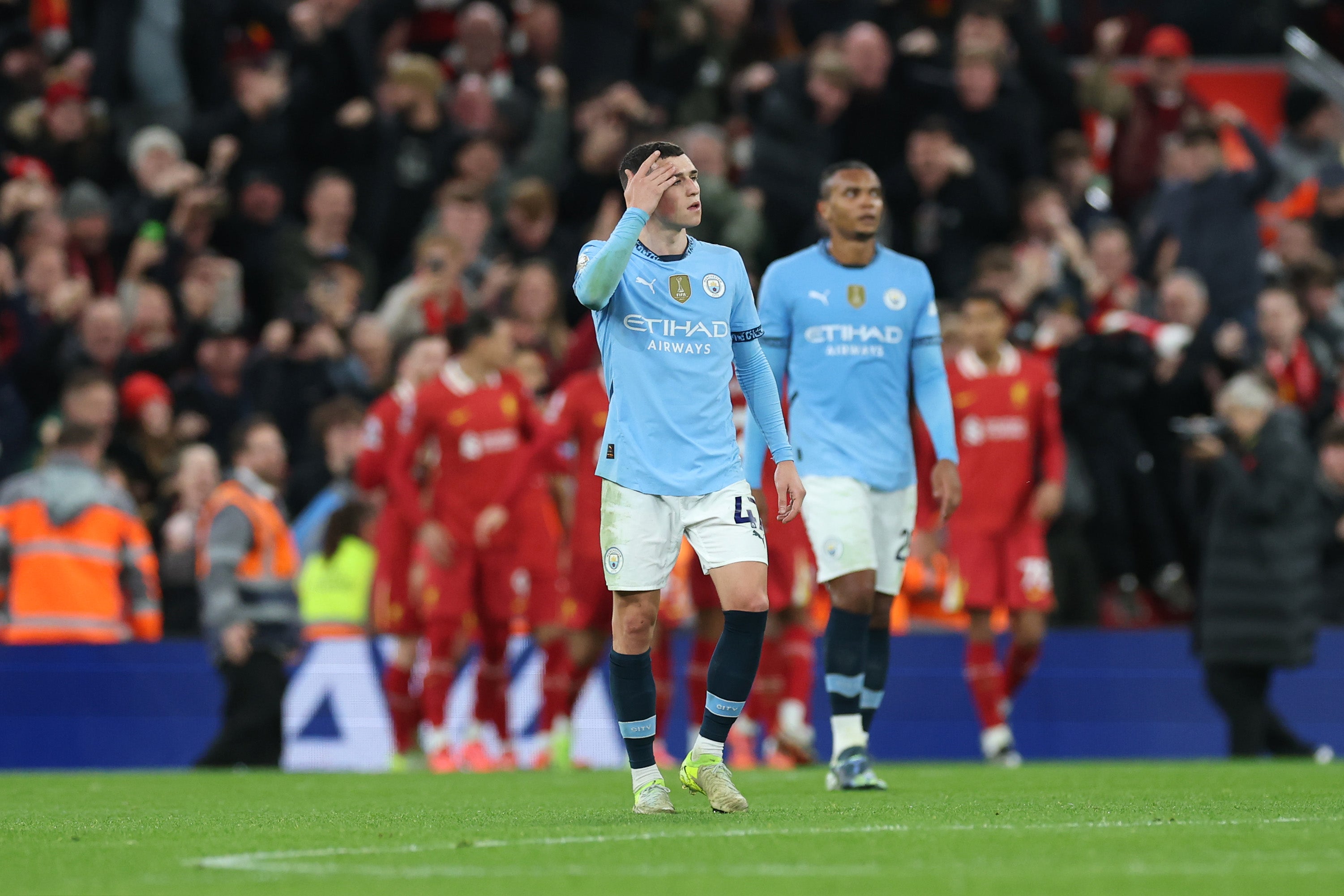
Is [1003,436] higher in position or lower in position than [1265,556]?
higher

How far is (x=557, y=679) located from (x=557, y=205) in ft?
17.3

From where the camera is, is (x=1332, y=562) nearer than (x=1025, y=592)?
No

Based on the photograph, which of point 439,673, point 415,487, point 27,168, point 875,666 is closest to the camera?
point 875,666

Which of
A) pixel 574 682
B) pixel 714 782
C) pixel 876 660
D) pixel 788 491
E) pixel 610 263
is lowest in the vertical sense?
pixel 574 682

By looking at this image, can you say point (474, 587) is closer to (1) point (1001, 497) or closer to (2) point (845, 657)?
(1) point (1001, 497)

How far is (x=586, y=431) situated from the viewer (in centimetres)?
1248

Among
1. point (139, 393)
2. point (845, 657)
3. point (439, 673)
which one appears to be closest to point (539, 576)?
point (439, 673)

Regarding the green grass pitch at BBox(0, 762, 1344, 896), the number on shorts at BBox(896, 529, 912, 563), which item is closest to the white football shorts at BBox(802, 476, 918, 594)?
the number on shorts at BBox(896, 529, 912, 563)

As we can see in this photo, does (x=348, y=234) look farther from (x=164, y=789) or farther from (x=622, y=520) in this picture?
(x=622, y=520)

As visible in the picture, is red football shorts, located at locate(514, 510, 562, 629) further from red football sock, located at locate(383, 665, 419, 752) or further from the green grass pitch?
the green grass pitch

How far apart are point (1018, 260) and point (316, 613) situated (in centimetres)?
582

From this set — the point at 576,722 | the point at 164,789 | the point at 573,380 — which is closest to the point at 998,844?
the point at 164,789

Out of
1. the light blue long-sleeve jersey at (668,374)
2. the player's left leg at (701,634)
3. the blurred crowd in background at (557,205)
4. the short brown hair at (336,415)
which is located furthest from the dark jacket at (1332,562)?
the light blue long-sleeve jersey at (668,374)

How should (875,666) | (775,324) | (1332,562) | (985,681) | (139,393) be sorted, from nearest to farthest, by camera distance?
(775,324) → (875,666) → (985,681) → (1332,562) → (139,393)
